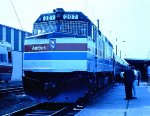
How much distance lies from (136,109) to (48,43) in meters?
4.26

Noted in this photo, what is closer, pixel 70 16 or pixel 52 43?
pixel 52 43

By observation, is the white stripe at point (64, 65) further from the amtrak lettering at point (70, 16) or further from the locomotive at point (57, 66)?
the amtrak lettering at point (70, 16)

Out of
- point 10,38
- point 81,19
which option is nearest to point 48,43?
point 81,19

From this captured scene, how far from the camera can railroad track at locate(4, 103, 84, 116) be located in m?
13.7

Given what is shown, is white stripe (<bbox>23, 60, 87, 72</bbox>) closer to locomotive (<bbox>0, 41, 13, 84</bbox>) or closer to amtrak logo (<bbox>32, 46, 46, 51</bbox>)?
amtrak logo (<bbox>32, 46, 46, 51</bbox>)

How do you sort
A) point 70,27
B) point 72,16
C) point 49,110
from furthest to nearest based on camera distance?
point 72,16, point 70,27, point 49,110

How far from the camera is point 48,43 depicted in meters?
15.3

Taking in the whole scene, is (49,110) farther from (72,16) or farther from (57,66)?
(72,16)

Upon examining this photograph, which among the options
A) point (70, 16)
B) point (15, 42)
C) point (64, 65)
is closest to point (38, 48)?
point (64, 65)

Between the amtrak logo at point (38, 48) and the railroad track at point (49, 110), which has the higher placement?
the amtrak logo at point (38, 48)

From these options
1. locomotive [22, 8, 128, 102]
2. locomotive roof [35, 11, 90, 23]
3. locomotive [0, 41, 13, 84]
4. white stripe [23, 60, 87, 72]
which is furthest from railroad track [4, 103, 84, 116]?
locomotive [0, 41, 13, 84]

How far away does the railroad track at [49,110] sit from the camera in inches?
538

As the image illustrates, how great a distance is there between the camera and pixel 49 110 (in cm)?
1542

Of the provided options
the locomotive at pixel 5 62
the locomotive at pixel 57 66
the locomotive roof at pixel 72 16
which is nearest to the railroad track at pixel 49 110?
the locomotive at pixel 57 66
